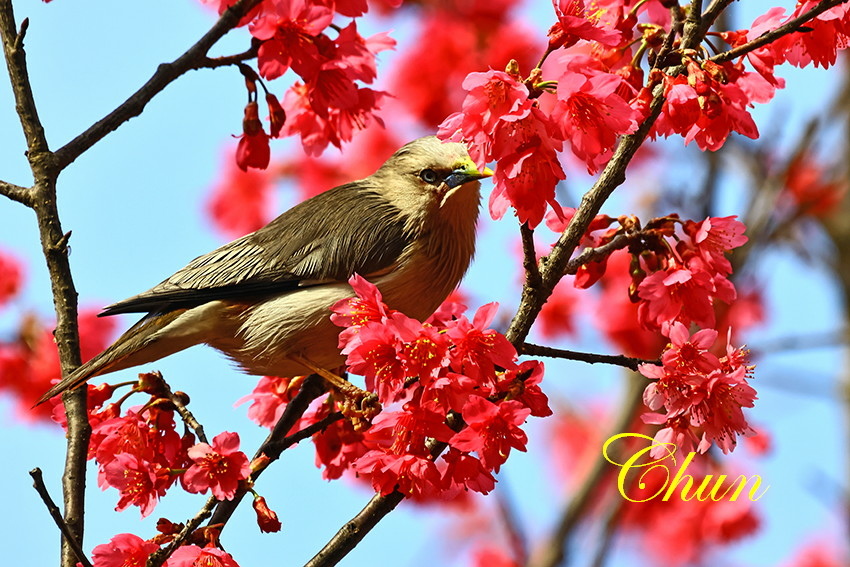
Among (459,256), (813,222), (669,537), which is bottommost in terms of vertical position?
(459,256)

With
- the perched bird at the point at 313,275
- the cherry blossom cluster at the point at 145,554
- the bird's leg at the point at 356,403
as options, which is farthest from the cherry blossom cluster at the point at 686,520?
the cherry blossom cluster at the point at 145,554

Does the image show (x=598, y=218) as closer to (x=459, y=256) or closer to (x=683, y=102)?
(x=683, y=102)

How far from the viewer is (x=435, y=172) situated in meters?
3.50

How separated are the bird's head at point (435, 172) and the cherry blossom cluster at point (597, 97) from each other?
33.0 inches

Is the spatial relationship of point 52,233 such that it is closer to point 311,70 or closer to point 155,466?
point 155,466

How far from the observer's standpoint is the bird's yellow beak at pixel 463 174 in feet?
11.0

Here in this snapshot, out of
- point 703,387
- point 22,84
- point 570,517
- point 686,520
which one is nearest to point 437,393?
point 703,387

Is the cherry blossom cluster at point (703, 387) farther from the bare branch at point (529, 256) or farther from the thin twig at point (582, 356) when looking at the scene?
the bare branch at point (529, 256)

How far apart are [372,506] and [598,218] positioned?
0.97m

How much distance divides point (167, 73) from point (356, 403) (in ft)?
3.48

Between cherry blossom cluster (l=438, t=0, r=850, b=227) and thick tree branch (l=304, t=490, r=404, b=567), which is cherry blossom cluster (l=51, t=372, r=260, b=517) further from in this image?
cherry blossom cluster (l=438, t=0, r=850, b=227)

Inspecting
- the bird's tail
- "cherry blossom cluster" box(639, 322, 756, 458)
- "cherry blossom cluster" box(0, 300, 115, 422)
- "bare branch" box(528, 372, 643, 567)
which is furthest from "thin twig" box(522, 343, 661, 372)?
"cherry blossom cluster" box(0, 300, 115, 422)

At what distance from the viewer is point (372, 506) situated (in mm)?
2521

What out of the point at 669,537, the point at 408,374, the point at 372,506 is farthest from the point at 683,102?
the point at 669,537
